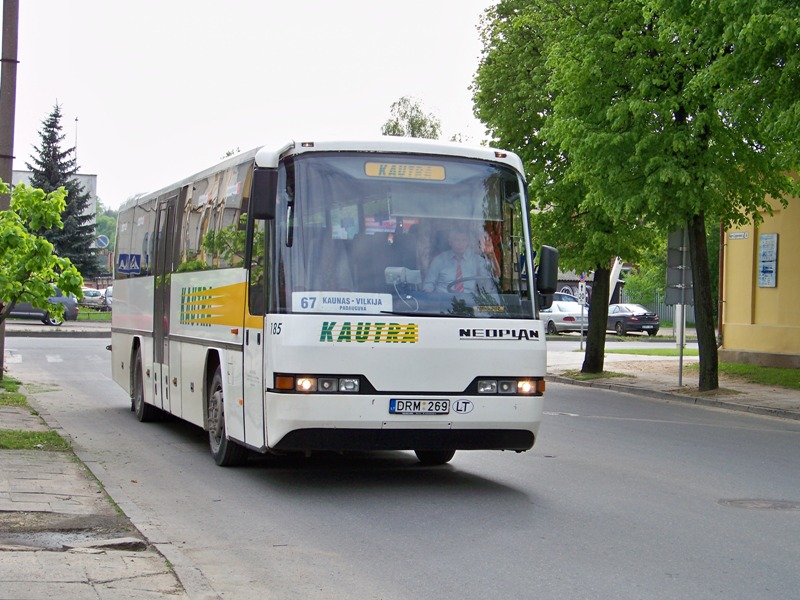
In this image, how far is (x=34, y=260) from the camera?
15.0 metres

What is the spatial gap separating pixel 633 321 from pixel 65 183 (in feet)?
111

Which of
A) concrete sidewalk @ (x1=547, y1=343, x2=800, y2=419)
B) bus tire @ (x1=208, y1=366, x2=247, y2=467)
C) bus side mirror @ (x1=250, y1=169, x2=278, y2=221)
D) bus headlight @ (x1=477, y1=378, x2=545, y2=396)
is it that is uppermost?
bus side mirror @ (x1=250, y1=169, x2=278, y2=221)

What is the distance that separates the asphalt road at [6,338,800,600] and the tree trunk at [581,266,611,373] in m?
13.2

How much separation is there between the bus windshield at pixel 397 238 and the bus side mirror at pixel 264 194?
0.14 metres

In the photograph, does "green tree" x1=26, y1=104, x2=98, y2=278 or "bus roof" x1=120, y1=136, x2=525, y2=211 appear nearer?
"bus roof" x1=120, y1=136, x2=525, y2=211

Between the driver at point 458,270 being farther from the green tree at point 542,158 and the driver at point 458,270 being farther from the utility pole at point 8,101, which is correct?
the green tree at point 542,158

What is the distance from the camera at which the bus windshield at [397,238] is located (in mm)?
9852

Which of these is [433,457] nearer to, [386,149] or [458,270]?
[458,270]

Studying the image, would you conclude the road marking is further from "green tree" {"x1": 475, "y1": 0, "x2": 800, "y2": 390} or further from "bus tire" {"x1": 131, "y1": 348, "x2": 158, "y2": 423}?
"green tree" {"x1": 475, "y1": 0, "x2": 800, "y2": 390}

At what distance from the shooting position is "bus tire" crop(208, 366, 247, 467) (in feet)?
37.6

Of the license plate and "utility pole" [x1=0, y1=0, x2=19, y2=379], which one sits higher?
"utility pole" [x1=0, y1=0, x2=19, y2=379]

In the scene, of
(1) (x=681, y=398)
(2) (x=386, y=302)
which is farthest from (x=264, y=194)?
(1) (x=681, y=398)

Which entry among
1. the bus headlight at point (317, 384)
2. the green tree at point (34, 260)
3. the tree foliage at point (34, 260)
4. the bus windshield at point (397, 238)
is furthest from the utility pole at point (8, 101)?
the bus headlight at point (317, 384)

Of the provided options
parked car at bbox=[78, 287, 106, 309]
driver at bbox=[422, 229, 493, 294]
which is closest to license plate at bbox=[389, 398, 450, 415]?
driver at bbox=[422, 229, 493, 294]
